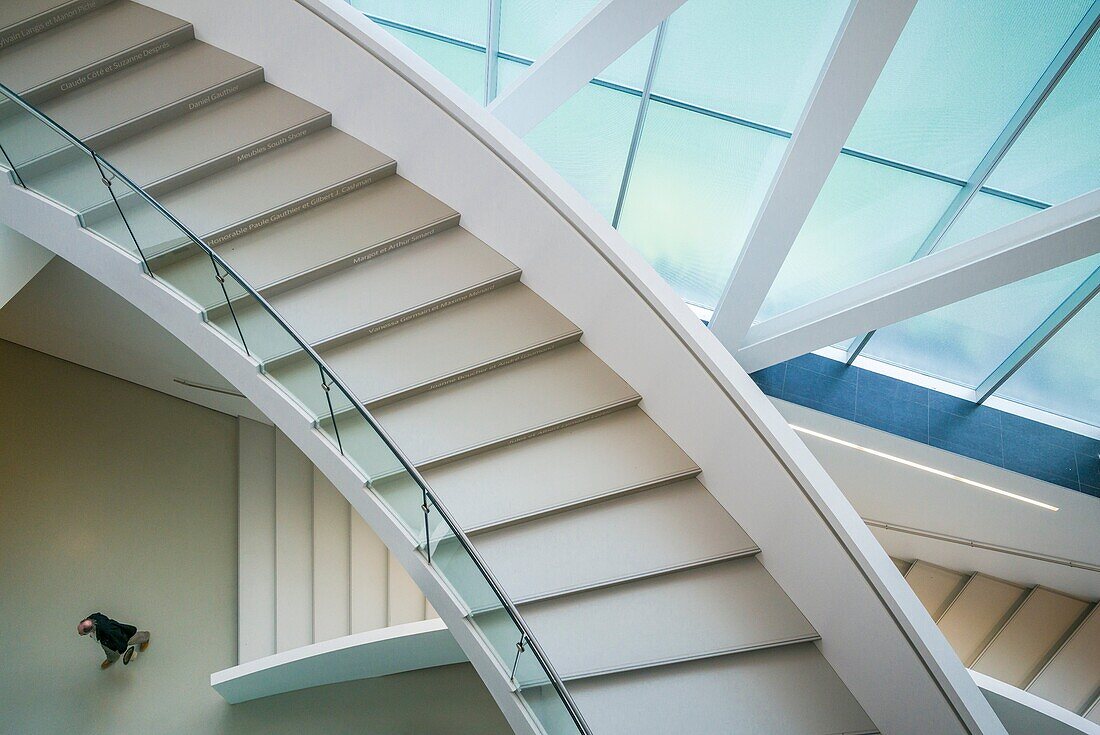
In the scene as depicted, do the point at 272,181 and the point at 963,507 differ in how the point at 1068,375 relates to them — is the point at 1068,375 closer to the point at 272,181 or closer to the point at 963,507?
the point at 963,507

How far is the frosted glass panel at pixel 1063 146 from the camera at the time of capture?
5051 millimetres

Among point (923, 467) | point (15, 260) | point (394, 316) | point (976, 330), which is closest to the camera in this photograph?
point (394, 316)

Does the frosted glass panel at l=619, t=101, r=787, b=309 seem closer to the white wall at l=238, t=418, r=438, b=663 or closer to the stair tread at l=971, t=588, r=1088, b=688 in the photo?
the white wall at l=238, t=418, r=438, b=663

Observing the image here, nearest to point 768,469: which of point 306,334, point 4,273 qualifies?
point 306,334

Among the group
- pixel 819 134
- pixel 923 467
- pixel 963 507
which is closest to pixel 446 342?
pixel 819 134

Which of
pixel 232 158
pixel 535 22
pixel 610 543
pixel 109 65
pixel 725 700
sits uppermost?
pixel 109 65

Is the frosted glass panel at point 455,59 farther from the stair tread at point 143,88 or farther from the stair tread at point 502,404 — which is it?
the stair tread at point 502,404

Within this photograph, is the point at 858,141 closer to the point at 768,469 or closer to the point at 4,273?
the point at 768,469

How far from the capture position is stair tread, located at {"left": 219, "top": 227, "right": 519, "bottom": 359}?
6.11 metres

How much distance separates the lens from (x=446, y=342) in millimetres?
6117

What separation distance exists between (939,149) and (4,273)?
8210mm

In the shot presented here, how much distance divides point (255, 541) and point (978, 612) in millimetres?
9632

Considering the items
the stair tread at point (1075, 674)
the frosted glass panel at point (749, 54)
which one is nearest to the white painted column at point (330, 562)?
the frosted glass panel at point (749, 54)

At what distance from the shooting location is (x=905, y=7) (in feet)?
Result: 13.8
